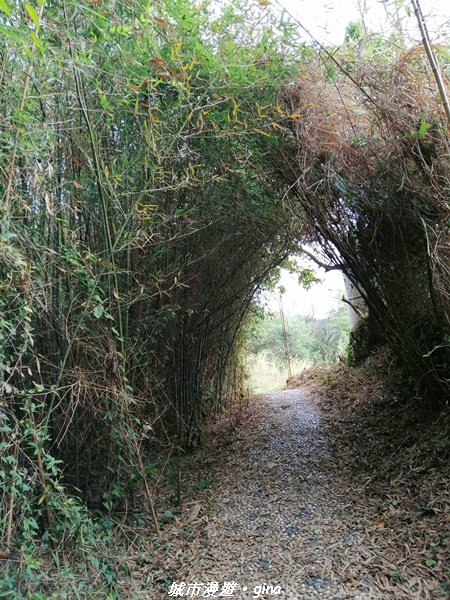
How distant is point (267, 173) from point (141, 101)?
99 cm

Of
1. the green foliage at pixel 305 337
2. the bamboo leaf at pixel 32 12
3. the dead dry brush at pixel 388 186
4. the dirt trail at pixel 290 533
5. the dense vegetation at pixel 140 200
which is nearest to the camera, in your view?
the bamboo leaf at pixel 32 12

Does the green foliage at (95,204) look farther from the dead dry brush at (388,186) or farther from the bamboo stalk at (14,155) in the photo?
the dead dry brush at (388,186)

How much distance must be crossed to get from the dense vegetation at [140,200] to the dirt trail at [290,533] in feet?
1.40

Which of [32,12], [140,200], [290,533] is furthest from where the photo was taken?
[290,533]

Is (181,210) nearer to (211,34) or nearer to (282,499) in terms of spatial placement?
(211,34)

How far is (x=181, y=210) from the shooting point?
7.50ft

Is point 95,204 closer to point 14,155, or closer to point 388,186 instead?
point 14,155

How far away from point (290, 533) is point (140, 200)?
1.91m

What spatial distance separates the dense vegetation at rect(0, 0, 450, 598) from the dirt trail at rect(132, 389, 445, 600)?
1.40 feet

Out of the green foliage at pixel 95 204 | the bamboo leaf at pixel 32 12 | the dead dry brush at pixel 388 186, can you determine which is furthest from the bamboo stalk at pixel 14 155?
the dead dry brush at pixel 388 186

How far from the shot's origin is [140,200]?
196cm

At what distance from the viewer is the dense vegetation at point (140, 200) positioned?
156 centimetres

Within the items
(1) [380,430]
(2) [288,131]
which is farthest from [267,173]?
(1) [380,430]

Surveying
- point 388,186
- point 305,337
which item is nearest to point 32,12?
point 388,186
